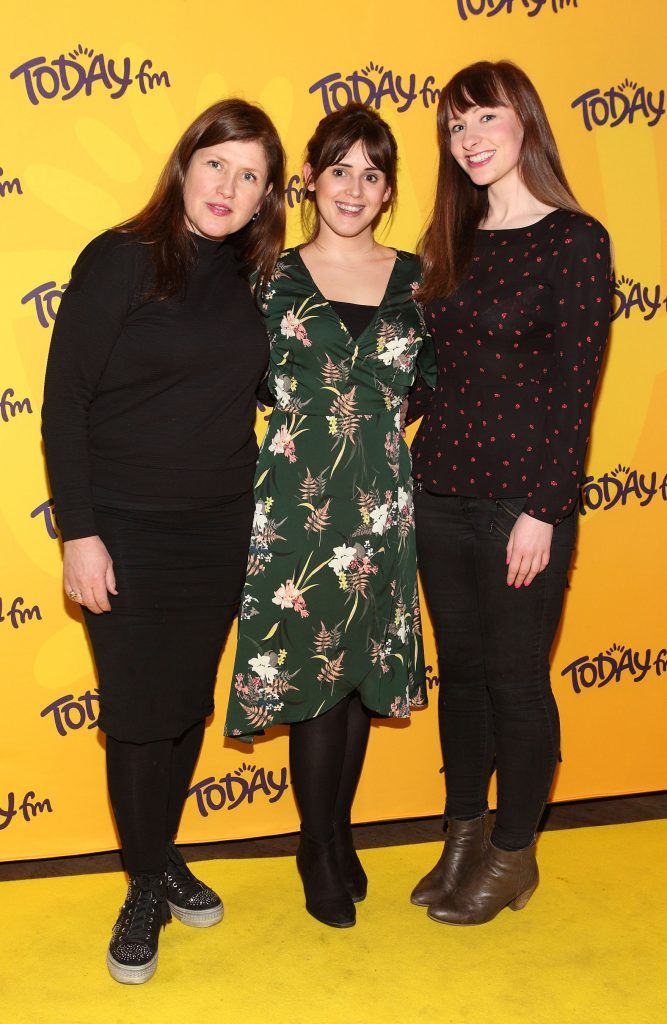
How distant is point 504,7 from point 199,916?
230cm

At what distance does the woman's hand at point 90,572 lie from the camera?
196 centimetres

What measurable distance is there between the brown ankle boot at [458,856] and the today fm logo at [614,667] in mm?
667

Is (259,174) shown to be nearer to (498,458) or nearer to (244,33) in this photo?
(244,33)

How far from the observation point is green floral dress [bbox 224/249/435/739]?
2.14 metres

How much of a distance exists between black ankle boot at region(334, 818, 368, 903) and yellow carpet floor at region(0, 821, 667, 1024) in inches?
1.3

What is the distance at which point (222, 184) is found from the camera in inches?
79.9

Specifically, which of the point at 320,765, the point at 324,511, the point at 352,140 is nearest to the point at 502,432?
the point at 324,511

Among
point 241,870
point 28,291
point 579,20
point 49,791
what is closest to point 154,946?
A: point 241,870

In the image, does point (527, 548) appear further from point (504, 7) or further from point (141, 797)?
point (504, 7)

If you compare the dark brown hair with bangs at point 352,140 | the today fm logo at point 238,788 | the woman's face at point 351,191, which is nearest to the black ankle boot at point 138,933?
the today fm logo at point 238,788

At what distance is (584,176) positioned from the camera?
8.83 ft

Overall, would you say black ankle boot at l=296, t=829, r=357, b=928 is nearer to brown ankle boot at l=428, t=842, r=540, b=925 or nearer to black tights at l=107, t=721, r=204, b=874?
brown ankle boot at l=428, t=842, r=540, b=925

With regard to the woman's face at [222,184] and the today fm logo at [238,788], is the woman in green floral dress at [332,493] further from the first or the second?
the today fm logo at [238,788]

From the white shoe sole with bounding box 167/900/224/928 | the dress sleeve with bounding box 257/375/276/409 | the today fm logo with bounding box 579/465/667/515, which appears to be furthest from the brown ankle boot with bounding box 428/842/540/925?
the dress sleeve with bounding box 257/375/276/409
